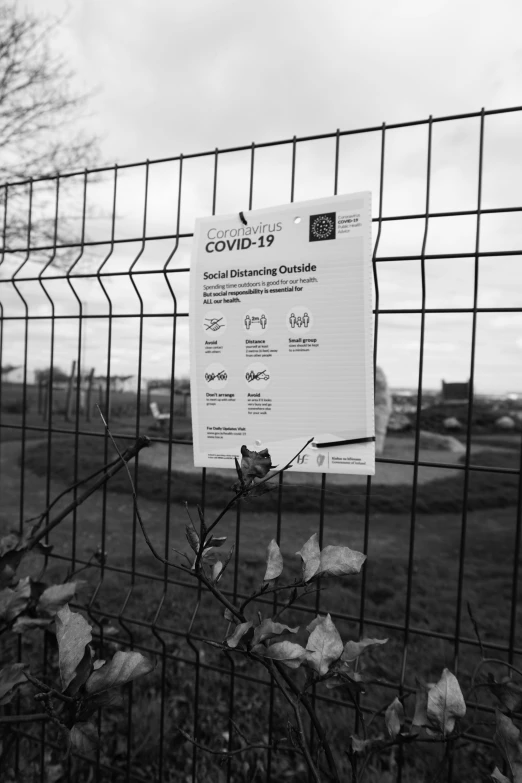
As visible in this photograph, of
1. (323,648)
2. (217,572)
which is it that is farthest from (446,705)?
(217,572)

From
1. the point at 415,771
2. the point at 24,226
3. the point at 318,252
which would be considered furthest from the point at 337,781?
the point at 24,226

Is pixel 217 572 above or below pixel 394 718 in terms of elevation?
above

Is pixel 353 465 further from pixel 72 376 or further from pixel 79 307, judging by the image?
pixel 72 376

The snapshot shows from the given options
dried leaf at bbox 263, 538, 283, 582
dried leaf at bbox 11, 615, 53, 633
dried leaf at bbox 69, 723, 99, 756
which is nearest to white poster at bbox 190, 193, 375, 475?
dried leaf at bbox 263, 538, 283, 582

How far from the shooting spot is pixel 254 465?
0.98 metres

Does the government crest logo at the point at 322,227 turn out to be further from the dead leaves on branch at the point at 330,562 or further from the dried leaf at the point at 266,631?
the dried leaf at the point at 266,631

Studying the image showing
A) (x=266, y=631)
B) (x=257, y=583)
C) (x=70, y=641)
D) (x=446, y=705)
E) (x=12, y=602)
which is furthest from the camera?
(x=257, y=583)

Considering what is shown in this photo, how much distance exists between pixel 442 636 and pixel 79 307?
1.62m

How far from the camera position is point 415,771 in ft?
7.59

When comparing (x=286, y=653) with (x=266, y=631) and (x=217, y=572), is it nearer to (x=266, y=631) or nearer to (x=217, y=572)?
(x=266, y=631)

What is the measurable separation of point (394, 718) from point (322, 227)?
1267 millimetres

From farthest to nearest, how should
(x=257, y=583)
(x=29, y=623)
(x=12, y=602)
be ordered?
1. (x=257, y=583)
2. (x=29, y=623)
3. (x=12, y=602)

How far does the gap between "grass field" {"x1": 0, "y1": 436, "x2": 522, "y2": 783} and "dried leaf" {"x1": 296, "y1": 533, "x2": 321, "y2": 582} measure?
1.95 feet

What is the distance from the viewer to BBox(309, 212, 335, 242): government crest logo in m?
1.59
